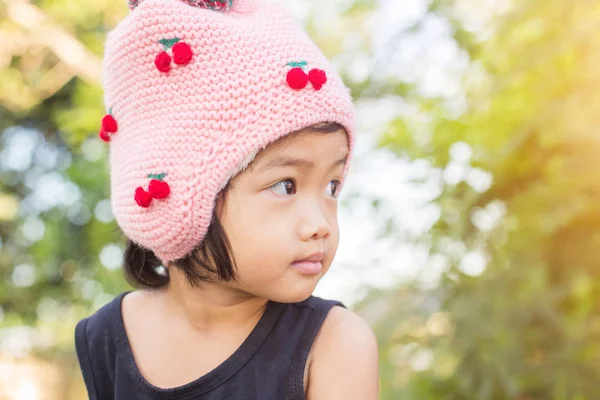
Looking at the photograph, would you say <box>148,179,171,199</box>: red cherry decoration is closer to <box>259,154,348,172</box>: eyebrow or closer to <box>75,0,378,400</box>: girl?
<box>75,0,378,400</box>: girl

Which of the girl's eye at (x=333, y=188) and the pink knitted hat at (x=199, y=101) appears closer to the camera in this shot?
the pink knitted hat at (x=199, y=101)

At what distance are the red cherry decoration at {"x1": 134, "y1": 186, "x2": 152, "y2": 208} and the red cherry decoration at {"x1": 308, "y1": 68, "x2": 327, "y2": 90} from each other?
0.38 m

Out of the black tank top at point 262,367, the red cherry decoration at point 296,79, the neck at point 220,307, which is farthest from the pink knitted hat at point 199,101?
the black tank top at point 262,367

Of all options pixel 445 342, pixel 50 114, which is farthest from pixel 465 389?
pixel 50 114

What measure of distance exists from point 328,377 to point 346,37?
210 cm

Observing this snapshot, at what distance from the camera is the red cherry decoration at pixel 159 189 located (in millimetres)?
1229

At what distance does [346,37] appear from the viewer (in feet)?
10.0

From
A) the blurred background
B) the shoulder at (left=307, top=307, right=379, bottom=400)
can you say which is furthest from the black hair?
the blurred background

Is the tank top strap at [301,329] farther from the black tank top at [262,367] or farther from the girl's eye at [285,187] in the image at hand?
the girl's eye at [285,187]

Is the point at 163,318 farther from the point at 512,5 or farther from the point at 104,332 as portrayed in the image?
the point at 512,5

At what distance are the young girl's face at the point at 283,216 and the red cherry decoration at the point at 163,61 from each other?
10.0 inches

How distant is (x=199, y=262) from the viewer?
4.35 feet

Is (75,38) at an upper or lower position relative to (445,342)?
upper

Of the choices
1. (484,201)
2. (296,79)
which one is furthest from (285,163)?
(484,201)
